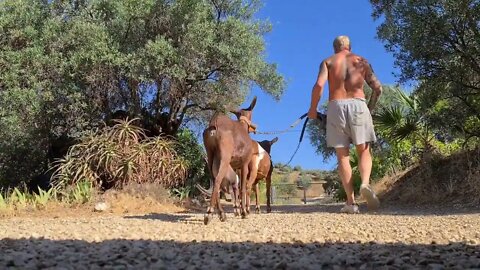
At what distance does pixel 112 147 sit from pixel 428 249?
31.0 feet

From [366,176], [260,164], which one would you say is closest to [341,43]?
[366,176]

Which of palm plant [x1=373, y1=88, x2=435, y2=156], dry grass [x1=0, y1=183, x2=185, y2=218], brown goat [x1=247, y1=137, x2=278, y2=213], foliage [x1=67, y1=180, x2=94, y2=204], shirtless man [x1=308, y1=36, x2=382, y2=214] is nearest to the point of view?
shirtless man [x1=308, y1=36, x2=382, y2=214]

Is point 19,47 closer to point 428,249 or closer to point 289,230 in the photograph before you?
point 289,230

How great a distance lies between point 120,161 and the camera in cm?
1198

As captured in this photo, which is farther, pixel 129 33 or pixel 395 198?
pixel 129 33

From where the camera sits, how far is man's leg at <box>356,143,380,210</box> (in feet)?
22.3

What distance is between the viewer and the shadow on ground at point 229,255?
3031mm

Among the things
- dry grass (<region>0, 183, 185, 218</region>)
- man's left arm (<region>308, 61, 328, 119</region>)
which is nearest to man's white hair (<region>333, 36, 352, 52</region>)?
man's left arm (<region>308, 61, 328, 119</region>)

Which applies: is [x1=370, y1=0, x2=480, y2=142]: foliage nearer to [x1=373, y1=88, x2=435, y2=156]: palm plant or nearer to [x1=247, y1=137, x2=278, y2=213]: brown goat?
[x1=373, y1=88, x2=435, y2=156]: palm plant

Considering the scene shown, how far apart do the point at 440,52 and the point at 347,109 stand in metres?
4.14

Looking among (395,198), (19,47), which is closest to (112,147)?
(19,47)

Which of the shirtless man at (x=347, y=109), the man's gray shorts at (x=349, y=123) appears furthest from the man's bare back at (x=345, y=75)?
the man's gray shorts at (x=349, y=123)

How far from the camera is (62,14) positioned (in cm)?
1370

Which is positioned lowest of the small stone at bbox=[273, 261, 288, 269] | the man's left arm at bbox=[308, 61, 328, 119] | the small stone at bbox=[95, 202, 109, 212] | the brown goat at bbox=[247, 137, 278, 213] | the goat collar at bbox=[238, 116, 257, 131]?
the small stone at bbox=[273, 261, 288, 269]
